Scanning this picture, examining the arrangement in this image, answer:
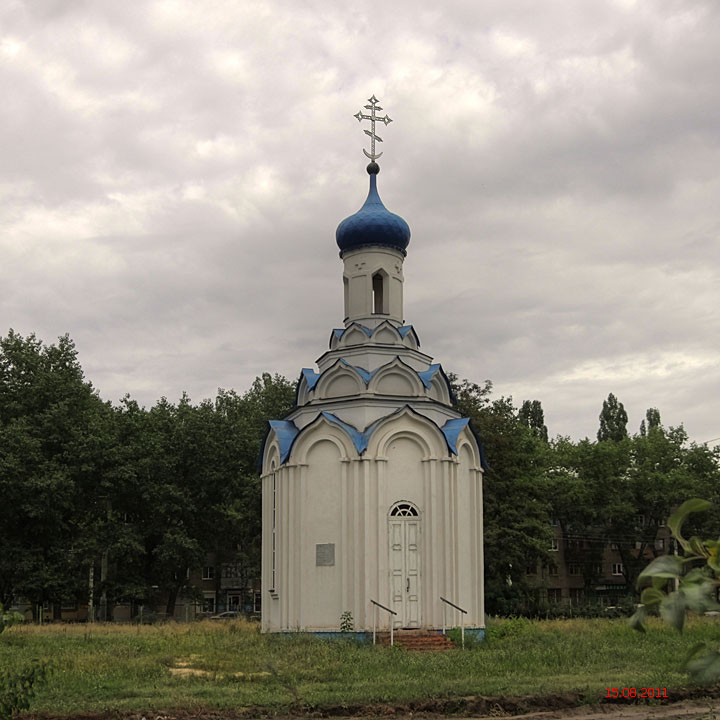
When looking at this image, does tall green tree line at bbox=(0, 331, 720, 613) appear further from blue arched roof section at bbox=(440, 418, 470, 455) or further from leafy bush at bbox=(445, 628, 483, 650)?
leafy bush at bbox=(445, 628, 483, 650)

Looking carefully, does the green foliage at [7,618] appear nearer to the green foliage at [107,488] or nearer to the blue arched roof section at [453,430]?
the blue arched roof section at [453,430]

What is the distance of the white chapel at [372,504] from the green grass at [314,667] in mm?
1314

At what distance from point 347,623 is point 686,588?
1853 centimetres

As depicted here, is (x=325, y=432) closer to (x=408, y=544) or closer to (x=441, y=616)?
(x=408, y=544)

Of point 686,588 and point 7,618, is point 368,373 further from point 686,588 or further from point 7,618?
point 686,588

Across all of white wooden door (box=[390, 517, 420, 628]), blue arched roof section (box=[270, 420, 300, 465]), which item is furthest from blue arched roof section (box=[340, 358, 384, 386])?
white wooden door (box=[390, 517, 420, 628])

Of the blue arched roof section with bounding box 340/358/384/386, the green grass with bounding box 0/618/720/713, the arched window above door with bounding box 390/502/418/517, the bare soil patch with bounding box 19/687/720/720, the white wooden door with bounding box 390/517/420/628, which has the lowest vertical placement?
the bare soil patch with bounding box 19/687/720/720

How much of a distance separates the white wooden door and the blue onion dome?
24.4 feet

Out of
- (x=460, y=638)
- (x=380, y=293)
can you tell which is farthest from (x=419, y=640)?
(x=380, y=293)

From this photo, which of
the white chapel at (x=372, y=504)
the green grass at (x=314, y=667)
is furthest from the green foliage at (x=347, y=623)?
the green grass at (x=314, y=667)

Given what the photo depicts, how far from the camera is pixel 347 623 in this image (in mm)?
19984

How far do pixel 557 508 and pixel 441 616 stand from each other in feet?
88.9

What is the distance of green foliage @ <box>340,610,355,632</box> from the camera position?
1992cm

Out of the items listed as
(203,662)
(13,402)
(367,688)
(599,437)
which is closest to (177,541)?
(13,402)
